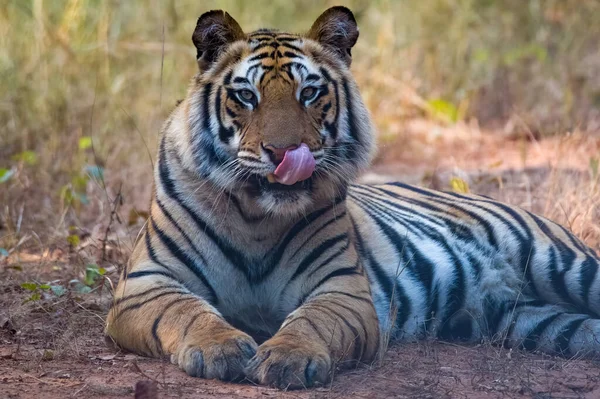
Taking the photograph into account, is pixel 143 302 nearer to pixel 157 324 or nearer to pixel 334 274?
pixel 157 324

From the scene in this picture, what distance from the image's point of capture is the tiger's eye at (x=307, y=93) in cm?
345

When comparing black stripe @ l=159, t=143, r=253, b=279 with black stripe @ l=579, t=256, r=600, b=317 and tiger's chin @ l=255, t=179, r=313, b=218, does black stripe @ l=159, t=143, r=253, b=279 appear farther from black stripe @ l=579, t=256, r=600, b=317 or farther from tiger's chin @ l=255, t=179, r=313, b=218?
black stripe @ l=579, t=256, r=600, b=317

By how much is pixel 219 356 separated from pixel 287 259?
0.73 m

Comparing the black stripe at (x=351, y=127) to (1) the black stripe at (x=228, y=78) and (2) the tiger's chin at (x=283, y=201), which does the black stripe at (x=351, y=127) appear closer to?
(2) the tiger's chin at (x=283, y=201)

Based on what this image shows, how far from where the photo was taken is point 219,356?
9.48ft

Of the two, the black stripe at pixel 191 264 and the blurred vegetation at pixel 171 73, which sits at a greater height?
the blurred vegetation at pixel 171 73

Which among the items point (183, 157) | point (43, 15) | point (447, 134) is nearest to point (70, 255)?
point (183, 157)

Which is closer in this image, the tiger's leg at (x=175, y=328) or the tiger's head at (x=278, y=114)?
the tiger's leg at (x=175, y=328)

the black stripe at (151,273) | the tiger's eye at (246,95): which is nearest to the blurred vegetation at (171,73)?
the black stripe at (151,273)

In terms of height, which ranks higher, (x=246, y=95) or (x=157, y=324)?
(x=246, y=95)

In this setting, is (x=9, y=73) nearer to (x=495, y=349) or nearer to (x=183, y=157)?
(x=183, y=157)

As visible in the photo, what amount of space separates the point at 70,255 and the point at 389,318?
188 cm

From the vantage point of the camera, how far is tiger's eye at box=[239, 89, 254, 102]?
3.42m

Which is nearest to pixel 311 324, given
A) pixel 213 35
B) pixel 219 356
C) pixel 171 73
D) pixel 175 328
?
pixel 219 356
